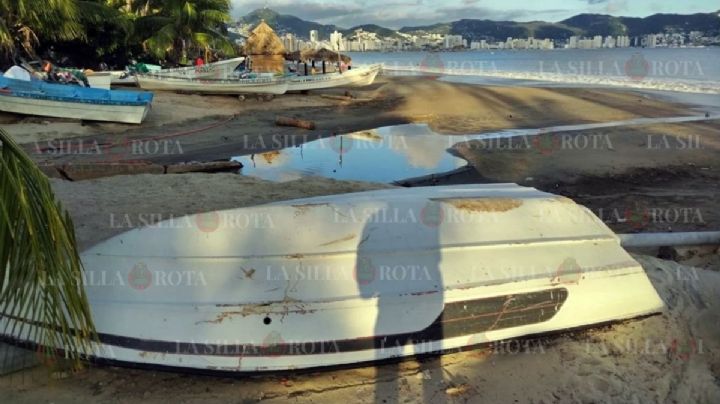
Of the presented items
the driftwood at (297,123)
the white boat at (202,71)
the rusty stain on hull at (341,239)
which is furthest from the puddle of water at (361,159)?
the white boat at (202,71)

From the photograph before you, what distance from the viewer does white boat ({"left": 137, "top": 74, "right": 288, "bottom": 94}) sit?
2277 cm

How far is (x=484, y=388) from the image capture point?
338 centimetres

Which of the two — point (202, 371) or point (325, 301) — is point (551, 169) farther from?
point (202, 371)

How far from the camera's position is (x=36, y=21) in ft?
69.9

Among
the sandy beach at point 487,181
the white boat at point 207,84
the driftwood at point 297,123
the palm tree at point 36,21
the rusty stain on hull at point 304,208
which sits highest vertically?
the palm tree at point 36,21

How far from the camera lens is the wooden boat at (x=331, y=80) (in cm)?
2506

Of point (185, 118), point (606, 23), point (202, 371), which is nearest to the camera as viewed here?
point (202, 371)

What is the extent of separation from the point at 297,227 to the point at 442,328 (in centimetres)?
124

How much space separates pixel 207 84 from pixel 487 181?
16806 mm

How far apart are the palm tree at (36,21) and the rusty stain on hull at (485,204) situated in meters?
18.3

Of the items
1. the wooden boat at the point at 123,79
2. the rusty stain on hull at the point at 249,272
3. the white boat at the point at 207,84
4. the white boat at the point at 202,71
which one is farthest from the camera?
the wooden boat at the point at 123,79

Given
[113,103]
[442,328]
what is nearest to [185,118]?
[113,103]

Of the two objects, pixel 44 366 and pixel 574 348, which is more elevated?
pixel 44 366

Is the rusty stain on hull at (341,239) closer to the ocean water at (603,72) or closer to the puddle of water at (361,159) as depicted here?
the puddle of water at (361,159)
